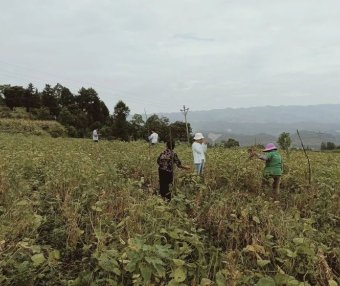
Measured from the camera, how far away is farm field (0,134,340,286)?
3.90 m

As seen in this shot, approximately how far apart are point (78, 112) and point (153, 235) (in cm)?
4769

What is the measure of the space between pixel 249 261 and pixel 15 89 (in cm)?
5049

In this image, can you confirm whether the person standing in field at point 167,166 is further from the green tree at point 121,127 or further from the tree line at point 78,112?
the green tree at point 121,127

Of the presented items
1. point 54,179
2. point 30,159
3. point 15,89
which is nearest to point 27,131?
point 15,89

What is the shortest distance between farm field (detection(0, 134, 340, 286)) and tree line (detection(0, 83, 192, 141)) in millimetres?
31098

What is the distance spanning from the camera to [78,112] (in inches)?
1993

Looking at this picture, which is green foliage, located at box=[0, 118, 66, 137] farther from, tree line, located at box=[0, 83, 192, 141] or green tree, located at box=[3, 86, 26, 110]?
green tree, located at box=[3, 86, 26, 110]

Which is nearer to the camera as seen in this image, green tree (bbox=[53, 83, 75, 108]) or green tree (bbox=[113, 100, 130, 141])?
green tree (bbox=[113, 100, 130, 141])

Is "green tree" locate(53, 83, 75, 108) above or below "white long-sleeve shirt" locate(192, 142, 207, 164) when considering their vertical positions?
above

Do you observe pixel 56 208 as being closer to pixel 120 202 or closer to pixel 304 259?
pixel 120 202

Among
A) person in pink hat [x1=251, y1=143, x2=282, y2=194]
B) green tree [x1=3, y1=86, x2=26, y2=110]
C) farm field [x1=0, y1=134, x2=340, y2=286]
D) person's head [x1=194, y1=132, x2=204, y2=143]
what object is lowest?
farm field [x1=0, y1=134, x2=340, y2=286]

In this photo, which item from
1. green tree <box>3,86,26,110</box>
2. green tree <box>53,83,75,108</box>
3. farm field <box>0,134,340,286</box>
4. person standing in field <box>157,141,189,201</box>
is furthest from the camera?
green tree <box>53,83,75,108</box>

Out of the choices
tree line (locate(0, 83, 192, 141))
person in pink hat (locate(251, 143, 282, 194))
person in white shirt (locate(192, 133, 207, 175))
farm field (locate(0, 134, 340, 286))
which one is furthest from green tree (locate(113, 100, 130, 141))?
farm field (locate(0, 134, 340, 286))

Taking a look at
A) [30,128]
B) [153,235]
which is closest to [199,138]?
[153,235]
